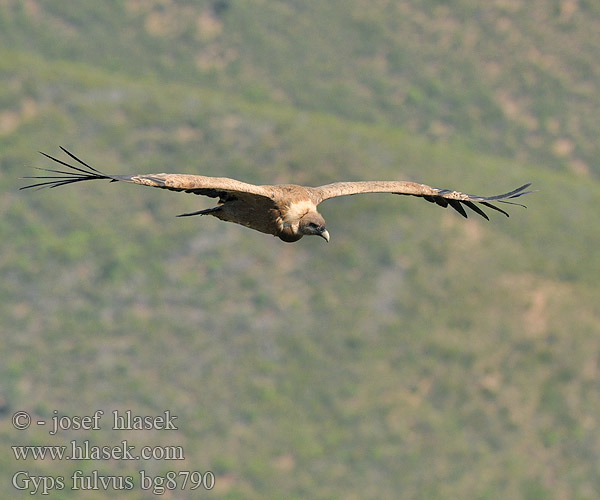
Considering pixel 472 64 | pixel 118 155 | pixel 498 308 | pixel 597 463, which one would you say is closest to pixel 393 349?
pixel 498 308

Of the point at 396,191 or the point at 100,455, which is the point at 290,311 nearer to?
Answer: the point at 100,455

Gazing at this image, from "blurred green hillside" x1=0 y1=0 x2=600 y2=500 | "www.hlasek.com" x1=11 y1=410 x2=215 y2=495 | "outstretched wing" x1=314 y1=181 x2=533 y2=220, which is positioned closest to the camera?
"outstretched wing" x1=314 y1=181 x2=533 y2=220

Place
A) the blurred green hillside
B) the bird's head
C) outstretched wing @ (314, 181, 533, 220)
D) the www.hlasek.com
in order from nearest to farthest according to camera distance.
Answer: the bird's head, outstretched wing @ (314, 181, 533, 220), the www.hlasek.com, the blurred green hillside

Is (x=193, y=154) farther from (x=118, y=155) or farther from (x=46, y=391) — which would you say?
(x=46, y=391)

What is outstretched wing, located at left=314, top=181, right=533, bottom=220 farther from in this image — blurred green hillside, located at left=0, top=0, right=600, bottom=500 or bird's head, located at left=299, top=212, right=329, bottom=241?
blurred green hillside, located at left=0, top=0, right=600, bottom=500

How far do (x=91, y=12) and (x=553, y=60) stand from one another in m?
42.0

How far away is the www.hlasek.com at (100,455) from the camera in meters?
76.8

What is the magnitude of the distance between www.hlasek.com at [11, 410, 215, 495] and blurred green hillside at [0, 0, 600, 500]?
0.58 meters

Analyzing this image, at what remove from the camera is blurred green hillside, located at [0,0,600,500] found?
79.4m

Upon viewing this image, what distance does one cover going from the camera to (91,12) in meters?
104

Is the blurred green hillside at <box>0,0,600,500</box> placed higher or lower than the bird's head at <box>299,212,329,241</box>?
higher

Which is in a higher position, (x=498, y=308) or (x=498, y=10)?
(x=498, y=10)

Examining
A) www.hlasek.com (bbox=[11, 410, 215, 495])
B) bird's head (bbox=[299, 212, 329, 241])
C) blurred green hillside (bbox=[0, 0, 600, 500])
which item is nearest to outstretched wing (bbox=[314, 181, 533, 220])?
bird's head (bbox=[299, 212, 329, 241])

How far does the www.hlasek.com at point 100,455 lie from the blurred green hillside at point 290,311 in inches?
22.8
